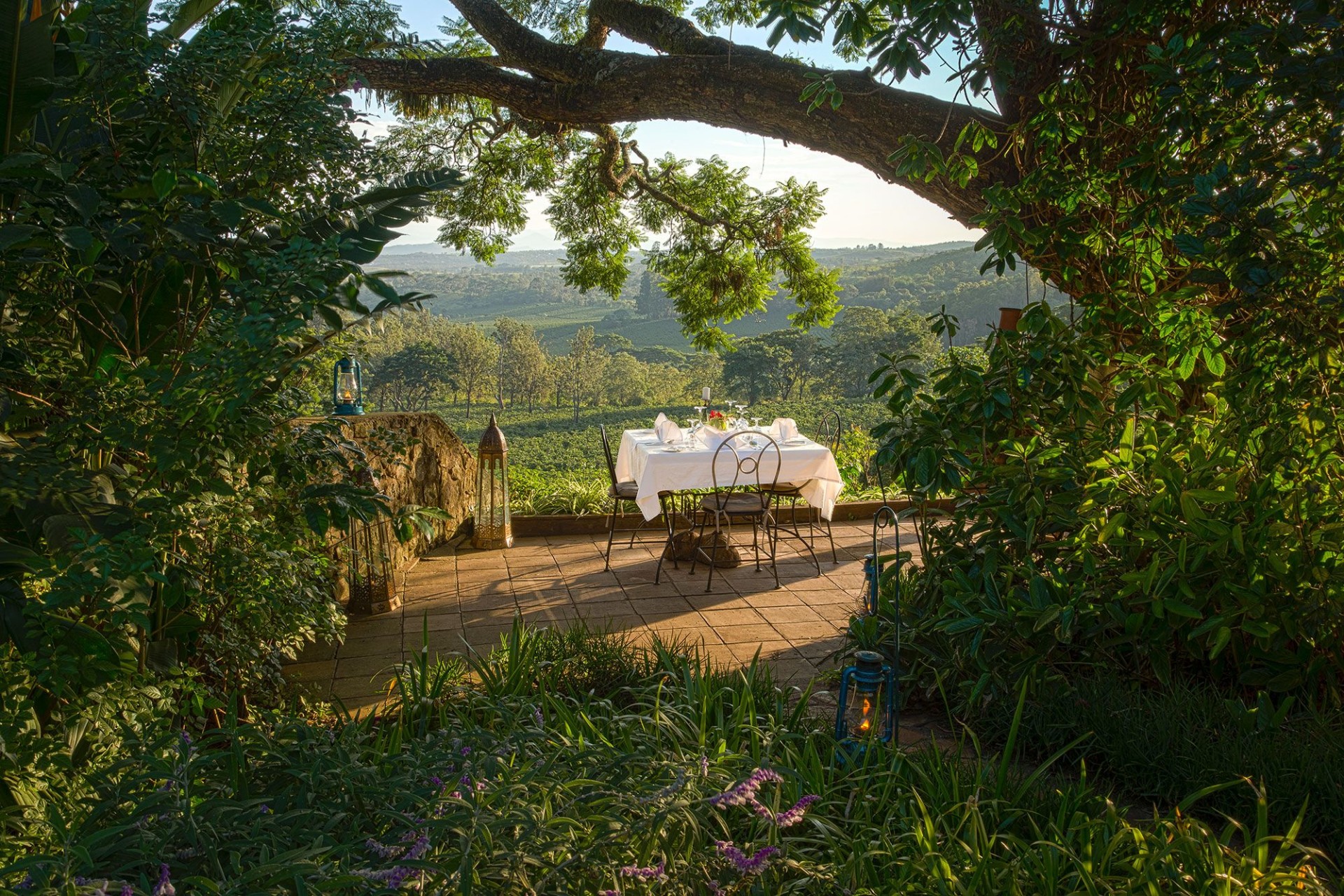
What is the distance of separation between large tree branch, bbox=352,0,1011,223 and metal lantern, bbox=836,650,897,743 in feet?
7.46

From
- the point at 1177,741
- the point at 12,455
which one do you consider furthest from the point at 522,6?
the point at 1177,741

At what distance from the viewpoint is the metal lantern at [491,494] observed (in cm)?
607

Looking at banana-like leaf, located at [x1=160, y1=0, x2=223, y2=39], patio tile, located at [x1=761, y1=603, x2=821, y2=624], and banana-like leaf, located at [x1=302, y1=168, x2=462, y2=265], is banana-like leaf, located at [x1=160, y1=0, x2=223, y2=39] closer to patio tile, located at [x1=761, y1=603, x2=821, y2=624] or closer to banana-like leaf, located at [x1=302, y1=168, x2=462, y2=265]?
banana-like leaf, located at [x1=302, y1=168, x2=462, y2=265]

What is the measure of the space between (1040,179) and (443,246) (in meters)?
5.90

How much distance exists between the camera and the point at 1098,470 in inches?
111

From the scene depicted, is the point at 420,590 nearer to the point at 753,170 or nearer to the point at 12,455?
the point at 12,455

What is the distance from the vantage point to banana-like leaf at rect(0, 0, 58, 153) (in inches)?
77.5

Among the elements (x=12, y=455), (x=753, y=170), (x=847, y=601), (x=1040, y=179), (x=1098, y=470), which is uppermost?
(x=753, y=170)

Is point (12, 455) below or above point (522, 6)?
below

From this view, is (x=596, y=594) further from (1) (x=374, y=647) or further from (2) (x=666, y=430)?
(2) (x=666, y=430)

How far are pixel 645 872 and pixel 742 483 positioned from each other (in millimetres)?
4251

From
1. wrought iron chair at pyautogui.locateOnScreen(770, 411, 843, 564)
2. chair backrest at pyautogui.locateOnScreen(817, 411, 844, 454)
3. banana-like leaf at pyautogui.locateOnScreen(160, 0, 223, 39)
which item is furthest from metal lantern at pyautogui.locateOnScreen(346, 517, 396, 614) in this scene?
chair backrest at pyautogui.locateOnScreen(817, 411, 844, 454)

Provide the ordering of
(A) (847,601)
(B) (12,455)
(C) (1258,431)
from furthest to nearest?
(A) (847,601) < (C) (1258,431) < (B) (12,455)

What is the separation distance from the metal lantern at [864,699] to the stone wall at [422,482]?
287cm
